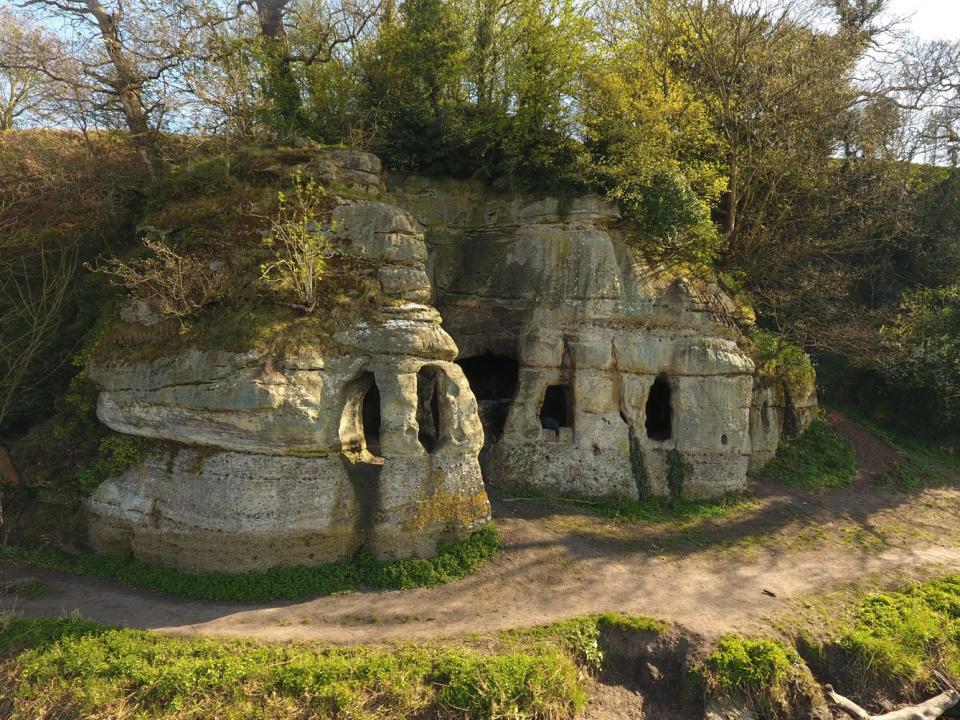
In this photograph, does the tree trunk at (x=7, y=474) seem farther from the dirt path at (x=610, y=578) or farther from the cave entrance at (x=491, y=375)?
the cave entrance at (x=491, y=375)

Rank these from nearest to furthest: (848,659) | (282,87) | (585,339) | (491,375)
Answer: (848,659) < (585,339) < (282,87) < (491,375)

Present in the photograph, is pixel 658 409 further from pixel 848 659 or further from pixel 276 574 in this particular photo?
pixel 276 574

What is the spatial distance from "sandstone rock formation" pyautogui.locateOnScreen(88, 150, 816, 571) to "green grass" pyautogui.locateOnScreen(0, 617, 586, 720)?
6.59 ft

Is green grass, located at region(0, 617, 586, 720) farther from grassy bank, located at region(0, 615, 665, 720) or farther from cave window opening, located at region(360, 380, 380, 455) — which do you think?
cave window opening, located at region(360, 380, 380, 455)

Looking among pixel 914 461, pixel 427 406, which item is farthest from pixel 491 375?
pixel 914 461

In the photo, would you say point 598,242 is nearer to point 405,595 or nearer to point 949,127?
point 405,595

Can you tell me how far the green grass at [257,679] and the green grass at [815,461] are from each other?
11.6 m

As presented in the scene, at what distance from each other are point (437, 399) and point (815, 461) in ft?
43.8

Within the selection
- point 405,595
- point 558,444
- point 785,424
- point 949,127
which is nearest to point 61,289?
point 405,595

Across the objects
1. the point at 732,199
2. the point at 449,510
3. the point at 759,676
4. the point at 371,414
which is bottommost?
the point at 759,676

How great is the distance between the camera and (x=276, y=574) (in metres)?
10.0

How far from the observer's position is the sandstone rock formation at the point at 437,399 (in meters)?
9.95

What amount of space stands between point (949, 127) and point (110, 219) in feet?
99.6

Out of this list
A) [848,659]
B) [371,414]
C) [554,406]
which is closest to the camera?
[848,659]
